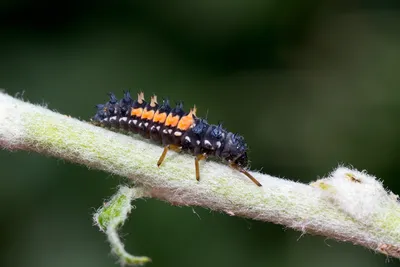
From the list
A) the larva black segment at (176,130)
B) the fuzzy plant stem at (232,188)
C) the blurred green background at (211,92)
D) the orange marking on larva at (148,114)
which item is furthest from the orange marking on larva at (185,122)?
the blurred green background at (211,92)

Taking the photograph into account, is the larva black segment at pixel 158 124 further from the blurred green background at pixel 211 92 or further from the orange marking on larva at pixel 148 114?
the blurred green background at pixel 211 92

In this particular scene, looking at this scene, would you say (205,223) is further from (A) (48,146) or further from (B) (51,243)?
(A) (48,146)

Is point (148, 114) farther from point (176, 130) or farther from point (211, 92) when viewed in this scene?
point (211, 92)

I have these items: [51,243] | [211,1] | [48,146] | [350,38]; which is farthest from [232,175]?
[350,38]

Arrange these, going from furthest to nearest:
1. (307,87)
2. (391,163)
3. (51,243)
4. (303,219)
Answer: (307,87), (391,163), (51,243), (303,219)

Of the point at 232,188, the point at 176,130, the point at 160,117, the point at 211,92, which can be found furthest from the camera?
the point at 211,92

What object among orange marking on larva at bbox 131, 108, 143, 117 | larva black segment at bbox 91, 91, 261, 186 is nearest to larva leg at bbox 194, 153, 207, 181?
larva black segment at bbox 91, 91, 261, 186

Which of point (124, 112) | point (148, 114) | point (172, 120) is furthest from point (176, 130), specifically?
point (124, 112)
